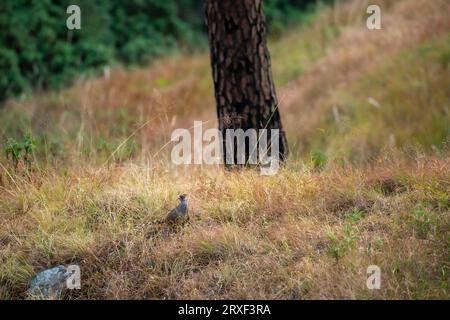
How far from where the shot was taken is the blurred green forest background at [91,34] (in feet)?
37.9

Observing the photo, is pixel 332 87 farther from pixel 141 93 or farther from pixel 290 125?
pixel 141 93

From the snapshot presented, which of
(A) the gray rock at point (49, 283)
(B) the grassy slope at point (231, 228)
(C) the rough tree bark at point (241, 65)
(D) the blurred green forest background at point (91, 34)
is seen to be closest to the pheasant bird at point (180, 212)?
(B) the grassy slope at point (231, 228)

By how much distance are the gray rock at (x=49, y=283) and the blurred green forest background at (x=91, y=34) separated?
816cm

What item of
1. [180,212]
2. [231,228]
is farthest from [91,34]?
[231,228]

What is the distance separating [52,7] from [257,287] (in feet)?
32.5

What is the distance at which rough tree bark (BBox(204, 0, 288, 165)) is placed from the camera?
17.4 feet

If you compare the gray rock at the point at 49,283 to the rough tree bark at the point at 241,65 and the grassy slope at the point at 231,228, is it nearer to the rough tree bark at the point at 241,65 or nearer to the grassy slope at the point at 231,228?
the grassy slope at the point at 231,228

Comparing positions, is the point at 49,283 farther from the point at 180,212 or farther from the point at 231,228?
the point at 231,228

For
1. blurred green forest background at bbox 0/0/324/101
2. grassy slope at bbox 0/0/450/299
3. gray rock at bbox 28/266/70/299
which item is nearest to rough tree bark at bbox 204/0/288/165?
grassy slope at bbox 0/0/450/299

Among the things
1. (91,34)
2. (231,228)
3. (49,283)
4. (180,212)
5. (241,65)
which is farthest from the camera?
(91,34)

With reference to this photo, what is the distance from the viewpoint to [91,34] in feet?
41.9

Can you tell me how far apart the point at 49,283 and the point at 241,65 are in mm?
2670

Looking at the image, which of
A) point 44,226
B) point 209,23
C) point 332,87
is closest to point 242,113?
point 209,23

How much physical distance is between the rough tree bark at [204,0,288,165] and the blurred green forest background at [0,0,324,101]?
273 inches
